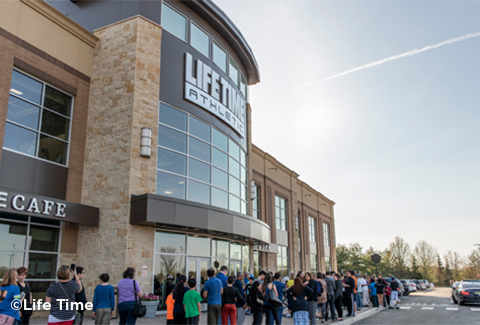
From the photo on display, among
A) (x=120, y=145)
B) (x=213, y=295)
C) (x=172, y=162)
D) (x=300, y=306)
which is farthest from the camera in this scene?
(x=172, y=162)

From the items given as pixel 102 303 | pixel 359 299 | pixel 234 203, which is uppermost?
pixel 234 203

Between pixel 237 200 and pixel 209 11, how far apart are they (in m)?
9.96

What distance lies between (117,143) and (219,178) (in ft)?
18.2

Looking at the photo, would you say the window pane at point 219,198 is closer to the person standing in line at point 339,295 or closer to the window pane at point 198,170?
the window pane at point 198,170

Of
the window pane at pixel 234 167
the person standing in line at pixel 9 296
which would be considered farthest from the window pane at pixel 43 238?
the window pane at pixel 234 167

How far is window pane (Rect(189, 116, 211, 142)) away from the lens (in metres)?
18.2

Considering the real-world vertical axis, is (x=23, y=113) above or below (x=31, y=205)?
above

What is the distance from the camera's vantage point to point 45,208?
13.4m

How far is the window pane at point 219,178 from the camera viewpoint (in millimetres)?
19000

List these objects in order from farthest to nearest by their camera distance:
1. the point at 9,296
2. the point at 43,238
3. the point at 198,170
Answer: the point at 198,170, the point at 43,238, the point at 9,296

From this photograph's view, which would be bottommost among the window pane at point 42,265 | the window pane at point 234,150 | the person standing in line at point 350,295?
the person standing in line at point 350,295

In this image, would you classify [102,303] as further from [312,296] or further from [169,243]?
[169,243]

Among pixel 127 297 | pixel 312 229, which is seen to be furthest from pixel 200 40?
pixel 312 229

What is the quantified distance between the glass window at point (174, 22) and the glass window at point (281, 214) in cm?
1885
